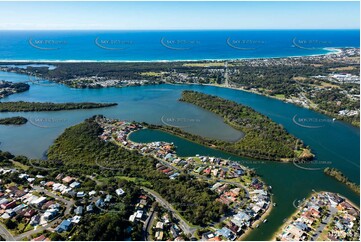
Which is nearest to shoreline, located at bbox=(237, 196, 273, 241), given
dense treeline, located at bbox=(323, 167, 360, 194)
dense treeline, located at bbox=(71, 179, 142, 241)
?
dense treeline, located at bbox=(71, 179, 142, 241)

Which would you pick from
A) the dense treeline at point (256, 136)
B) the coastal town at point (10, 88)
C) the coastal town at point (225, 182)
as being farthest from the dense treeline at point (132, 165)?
the coastal town at point (10, 88)

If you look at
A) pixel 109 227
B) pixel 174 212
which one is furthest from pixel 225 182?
pixel 109 227

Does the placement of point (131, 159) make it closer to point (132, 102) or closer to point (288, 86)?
A: point (132, 102)

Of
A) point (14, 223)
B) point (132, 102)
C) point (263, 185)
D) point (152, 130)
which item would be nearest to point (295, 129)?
point (263, 185)

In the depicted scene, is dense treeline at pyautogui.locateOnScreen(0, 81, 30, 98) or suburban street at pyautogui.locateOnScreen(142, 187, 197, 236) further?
dense treeline at pyautogui.locateOnScreen(0, 81, 30, 98)

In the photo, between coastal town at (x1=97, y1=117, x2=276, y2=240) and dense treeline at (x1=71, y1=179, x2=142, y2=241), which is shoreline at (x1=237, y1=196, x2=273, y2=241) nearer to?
coastal town at (x1=97, y1=117, x2=276, y2=240)
